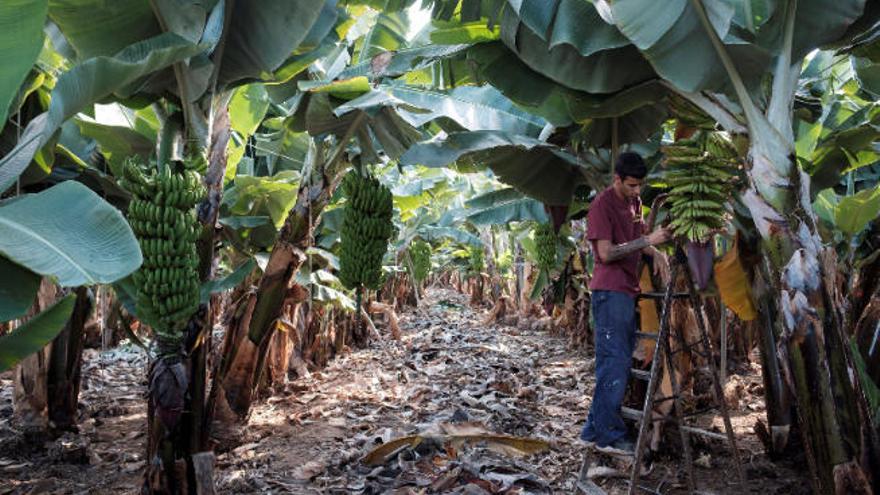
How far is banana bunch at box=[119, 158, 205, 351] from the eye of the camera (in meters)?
2.66

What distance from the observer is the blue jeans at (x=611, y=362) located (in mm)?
3170

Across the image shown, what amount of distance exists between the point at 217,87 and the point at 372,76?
91cm

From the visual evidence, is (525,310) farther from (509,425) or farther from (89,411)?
(89,411)

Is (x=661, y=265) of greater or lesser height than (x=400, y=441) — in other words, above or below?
above

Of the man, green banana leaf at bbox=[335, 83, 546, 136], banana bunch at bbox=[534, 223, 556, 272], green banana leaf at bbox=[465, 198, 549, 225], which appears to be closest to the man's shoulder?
the man

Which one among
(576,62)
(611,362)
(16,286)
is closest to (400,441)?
(611,362)

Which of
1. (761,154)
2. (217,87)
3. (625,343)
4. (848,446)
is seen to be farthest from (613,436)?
(217,87)

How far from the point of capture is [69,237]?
2.01 meters

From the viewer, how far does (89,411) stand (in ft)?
17.9

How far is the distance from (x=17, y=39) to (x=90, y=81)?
260mm

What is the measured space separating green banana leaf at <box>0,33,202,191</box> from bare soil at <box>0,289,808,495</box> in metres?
2.25

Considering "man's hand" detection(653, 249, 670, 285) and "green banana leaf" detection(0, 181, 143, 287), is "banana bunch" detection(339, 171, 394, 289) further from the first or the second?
"green banana leaf" detection(0, 181, 143, 287)

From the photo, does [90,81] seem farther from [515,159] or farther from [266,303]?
[515,159]

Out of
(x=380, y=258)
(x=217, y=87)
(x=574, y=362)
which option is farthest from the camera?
(x=574, y=362)
